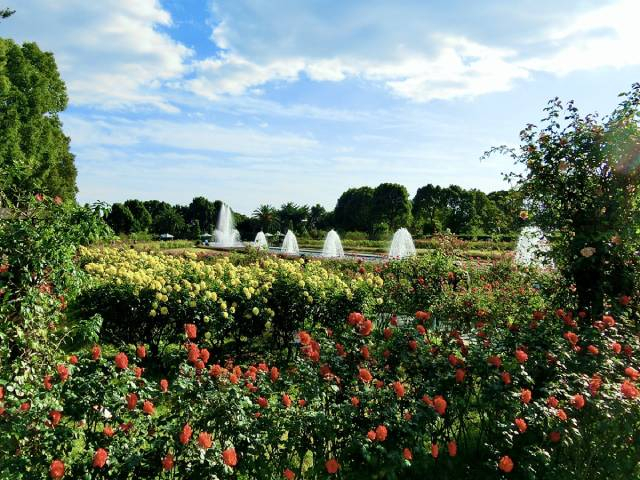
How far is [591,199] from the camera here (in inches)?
188

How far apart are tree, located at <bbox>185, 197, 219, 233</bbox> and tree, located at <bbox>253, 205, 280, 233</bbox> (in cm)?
640

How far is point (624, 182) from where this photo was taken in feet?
15.1

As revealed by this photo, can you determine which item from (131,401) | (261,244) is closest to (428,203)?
(261,244)

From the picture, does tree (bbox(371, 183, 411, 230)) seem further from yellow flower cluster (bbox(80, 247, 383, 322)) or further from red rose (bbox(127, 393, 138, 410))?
red rose (bbox(127, 393, 138, 410))

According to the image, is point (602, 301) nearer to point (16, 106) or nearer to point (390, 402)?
point (390, 402)

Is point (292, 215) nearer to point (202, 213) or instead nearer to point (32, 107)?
point (202, 213)

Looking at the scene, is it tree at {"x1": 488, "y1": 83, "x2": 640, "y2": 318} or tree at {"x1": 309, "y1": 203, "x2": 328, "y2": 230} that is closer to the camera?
tree at {"x1": 488, "y1": 83, "x2": 640, "y2": 318}

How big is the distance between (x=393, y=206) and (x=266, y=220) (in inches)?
583

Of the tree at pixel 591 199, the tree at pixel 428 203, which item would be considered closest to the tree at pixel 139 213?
the tree at pixel 428 203

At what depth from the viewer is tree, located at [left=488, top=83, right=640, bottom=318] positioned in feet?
14.8

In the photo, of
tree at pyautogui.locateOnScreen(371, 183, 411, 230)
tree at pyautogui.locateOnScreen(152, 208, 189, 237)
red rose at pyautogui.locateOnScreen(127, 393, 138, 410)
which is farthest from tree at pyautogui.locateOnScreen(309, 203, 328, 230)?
red rose at pyautogui.locateOnScreen(127, 393, 138, 410)

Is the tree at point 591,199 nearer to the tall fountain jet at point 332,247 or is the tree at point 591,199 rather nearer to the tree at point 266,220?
the tall fountain jet at point 332,247

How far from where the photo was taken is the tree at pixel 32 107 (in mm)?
21812

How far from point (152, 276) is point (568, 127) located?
4.84 meters
